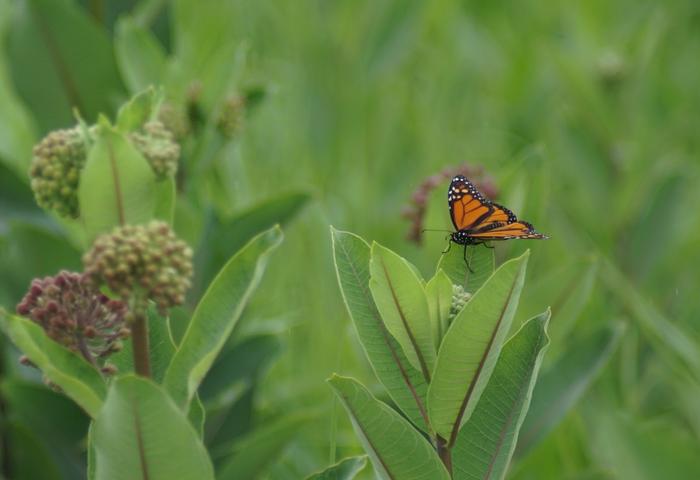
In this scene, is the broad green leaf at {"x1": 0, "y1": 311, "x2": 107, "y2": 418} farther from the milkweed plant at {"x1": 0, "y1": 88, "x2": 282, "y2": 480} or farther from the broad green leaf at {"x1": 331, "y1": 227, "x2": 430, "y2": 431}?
the broad green leaf at {"x1": 331, "y1": 227, "x2": 430, "y2": 431}

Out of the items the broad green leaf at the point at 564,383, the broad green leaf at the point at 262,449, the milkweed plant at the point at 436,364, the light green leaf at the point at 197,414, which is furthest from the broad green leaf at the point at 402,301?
the broad green leaf at the point at 564,383

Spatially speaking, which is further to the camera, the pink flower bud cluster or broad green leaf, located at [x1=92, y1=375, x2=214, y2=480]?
the pink flower bud cluster

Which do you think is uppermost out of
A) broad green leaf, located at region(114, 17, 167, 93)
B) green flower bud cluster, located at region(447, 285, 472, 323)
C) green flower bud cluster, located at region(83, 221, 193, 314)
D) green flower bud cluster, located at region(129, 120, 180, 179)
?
broad green leaf, located at region(114, 17, 167, 93)

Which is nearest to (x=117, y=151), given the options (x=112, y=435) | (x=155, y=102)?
(x=155, y=102)

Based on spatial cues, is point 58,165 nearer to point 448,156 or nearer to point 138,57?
point 138,57

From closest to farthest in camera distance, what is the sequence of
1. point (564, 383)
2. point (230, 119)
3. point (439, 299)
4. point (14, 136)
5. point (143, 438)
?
point (143, 438), point (439, 299), point (564, 383), point (230, 119), point (14, 136)

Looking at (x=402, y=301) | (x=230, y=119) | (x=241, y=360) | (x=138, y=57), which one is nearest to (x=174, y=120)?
(x=230, y=119)

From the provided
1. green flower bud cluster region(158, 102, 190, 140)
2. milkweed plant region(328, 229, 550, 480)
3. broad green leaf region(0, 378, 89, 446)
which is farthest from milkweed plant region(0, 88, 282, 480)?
broad green leaf region(0, 378, 89, 446)
